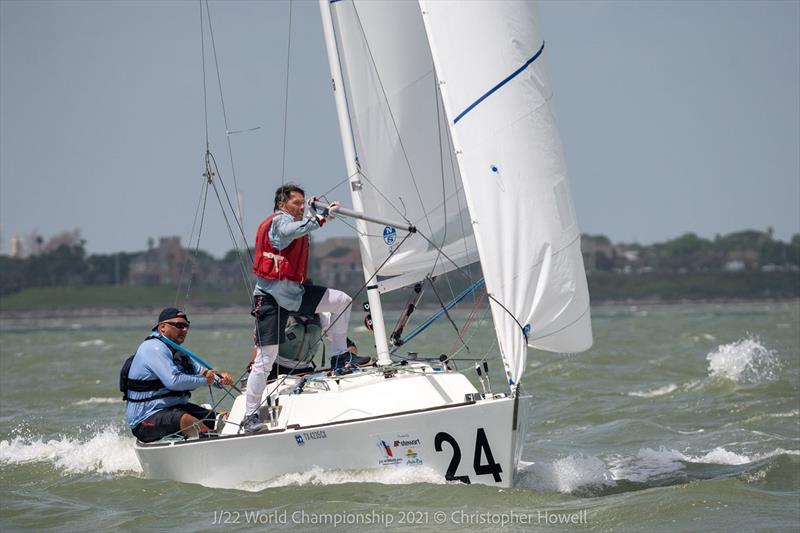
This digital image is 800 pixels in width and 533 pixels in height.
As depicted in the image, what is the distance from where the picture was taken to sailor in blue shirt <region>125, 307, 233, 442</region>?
28.4ft

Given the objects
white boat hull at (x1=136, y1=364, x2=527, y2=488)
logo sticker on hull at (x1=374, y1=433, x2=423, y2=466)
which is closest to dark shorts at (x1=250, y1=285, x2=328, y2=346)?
white boat hull at (x1=136, y1=364, x2=527, y2=488)

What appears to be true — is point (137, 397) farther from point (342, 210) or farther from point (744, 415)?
point (744, 415)

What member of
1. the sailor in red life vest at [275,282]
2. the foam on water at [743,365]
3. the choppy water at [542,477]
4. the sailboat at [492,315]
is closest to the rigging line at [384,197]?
the sailor in red life vest at [275,282]

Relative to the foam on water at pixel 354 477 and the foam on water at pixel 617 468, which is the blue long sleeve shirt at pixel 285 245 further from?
the foam on water at pixel 617 468

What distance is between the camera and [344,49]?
9.48 m

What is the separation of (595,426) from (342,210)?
205 inches

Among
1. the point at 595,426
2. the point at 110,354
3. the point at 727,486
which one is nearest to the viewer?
the point at 727,486

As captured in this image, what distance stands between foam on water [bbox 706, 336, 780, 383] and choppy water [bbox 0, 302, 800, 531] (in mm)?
106

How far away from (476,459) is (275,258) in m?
1.96

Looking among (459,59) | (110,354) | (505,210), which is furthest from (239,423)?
(110,354)

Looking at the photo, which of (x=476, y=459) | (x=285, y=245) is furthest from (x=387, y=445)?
(x=285, y=245)

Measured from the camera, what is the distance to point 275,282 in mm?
8445

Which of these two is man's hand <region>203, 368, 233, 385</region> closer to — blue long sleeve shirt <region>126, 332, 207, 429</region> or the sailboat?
blue long sleeve shirt <region>126, 332, 207, 429</region>

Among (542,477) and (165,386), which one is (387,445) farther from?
(165,386)
